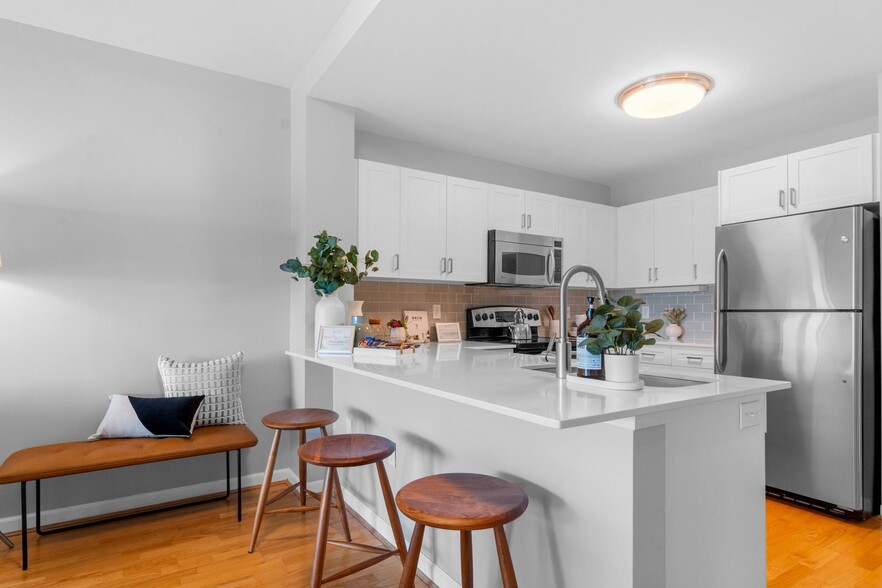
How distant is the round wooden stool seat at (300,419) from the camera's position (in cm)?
248

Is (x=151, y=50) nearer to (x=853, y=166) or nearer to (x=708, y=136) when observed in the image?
(x=708, y=136)

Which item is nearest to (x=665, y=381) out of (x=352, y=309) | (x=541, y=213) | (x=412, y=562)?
(x=412, y=562)

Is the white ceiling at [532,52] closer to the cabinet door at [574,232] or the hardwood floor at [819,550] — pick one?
the cabinet door at [574,232]

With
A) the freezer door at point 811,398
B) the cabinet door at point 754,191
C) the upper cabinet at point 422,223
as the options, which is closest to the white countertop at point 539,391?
the upper cabinet at point 422,223

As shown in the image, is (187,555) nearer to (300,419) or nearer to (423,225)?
(300,419)

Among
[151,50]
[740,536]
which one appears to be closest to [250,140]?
[151,50]

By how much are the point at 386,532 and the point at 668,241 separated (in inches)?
134

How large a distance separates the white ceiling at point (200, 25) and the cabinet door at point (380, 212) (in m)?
0.83

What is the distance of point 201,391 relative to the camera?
2.91 metres

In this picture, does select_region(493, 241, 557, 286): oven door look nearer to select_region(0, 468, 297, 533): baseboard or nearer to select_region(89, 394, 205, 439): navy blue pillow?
select_region(0, 468, 297, 533): baseboard

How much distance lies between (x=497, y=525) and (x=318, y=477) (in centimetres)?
214

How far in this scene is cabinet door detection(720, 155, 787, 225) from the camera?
3.26 meters

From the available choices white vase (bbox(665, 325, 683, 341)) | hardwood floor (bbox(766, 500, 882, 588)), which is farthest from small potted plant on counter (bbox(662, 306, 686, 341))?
hardwood floor (bbox(766, 500, 882, 588))

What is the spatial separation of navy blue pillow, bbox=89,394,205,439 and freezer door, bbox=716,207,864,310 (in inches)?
136
